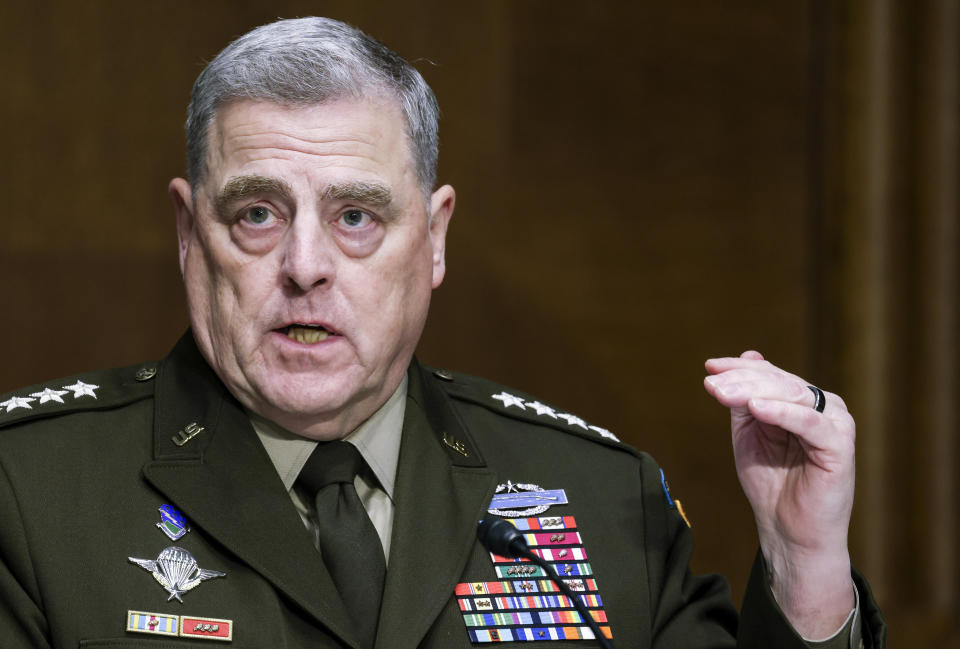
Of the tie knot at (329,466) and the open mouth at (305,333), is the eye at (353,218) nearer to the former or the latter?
the open mouth at (305,333)

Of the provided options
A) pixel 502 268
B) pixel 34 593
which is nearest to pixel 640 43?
pixel 502 268

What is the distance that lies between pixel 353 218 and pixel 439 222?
0.24 meters

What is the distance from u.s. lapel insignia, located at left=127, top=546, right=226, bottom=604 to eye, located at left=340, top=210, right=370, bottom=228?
50 cm

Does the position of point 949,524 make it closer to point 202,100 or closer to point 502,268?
point 502,268

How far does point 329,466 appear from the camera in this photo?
1785 millimetres

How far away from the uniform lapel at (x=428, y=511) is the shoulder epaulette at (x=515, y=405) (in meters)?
0.09

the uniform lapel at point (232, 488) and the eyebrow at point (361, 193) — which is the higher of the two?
the eyebrow at point (361, 193)

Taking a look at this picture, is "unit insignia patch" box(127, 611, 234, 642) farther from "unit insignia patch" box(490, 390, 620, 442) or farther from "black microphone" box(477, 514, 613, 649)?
"unit insignia patch" box(490, 390, 620, 442)

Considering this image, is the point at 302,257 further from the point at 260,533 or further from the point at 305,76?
the point at 260,533

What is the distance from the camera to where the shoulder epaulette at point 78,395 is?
1.79m

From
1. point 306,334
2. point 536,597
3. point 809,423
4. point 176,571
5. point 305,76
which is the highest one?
point 305,76

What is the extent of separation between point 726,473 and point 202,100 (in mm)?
2021

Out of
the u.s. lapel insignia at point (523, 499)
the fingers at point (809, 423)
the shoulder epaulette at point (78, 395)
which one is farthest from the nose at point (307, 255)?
the fingers at point (809, 423)

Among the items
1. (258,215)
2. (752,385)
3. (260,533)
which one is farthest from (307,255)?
(752,385)
